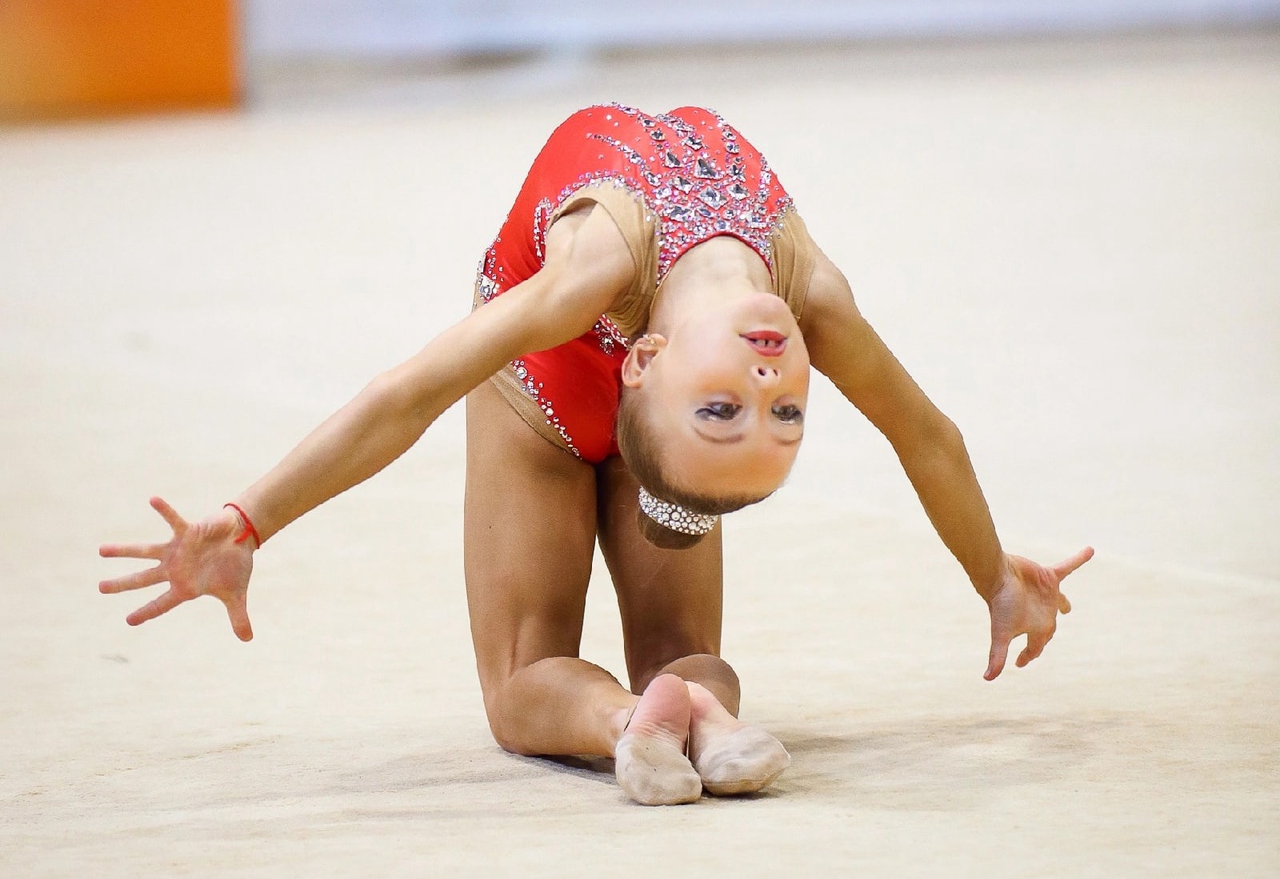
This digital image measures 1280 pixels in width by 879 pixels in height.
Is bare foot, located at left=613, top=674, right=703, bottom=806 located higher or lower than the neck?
lower

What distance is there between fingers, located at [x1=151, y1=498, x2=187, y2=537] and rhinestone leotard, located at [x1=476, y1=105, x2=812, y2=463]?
2.24 ft

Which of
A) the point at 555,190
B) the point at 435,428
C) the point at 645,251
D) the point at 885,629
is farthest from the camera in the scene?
the point at 435,428

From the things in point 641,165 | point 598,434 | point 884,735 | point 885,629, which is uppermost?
point 641,165

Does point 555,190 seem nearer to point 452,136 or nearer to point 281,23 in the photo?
point 452,136

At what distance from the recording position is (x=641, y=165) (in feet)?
8.76

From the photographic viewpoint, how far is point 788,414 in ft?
7.95

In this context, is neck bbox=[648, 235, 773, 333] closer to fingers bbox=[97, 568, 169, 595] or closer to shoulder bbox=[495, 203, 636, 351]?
shoulder bbox=[495, 203, 636, 351]

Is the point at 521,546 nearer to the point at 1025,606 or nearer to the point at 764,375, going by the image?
the point at 764,375

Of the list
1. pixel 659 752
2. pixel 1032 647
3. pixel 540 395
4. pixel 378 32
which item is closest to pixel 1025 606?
pixel 1032 647

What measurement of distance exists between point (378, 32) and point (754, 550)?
35.9ft

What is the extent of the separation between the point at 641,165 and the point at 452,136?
28.0 feet

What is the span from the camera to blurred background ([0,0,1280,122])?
11.5 meters

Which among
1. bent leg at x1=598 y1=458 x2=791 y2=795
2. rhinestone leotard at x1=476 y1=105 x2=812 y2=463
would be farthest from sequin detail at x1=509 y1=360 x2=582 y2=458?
bent leg at x1=598 y1=458 x2=791 y2=795

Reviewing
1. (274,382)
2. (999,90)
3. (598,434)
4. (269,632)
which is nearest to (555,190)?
(598,434)
